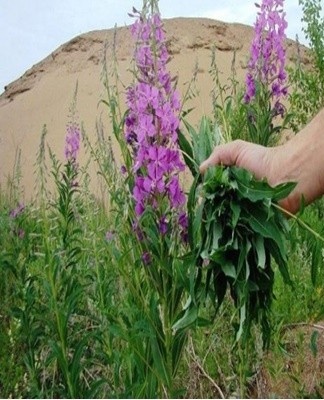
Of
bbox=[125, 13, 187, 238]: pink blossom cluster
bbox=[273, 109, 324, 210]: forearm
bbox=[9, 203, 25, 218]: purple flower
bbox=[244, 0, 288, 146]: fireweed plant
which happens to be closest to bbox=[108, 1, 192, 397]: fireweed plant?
bbox=[125, 13, 187, 238]: pink blossom cluster

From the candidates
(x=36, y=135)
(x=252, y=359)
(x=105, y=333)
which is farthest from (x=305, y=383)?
(x=36, y=135)

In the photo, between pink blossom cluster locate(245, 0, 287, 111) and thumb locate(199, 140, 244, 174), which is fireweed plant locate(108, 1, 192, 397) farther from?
pink blossom cluster locate(245, 0, 287, 111)

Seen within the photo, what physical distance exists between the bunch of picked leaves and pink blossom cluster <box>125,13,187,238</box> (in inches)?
2.6

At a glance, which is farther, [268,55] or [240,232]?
[268,55]

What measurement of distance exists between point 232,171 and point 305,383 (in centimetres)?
123

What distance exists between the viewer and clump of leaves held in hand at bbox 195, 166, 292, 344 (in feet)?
5.96

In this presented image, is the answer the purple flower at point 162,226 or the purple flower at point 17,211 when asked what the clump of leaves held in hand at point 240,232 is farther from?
the purple flower at point 17,211

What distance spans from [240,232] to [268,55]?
2.38m

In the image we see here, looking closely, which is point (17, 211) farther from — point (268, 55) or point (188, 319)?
point (188, 319)

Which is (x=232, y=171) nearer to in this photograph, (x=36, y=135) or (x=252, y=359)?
(x=252, y=359)

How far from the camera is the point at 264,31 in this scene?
4254mm

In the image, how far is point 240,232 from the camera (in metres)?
1.90

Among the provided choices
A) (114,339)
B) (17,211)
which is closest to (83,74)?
(17,211)

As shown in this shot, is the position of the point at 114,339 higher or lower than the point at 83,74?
higher
